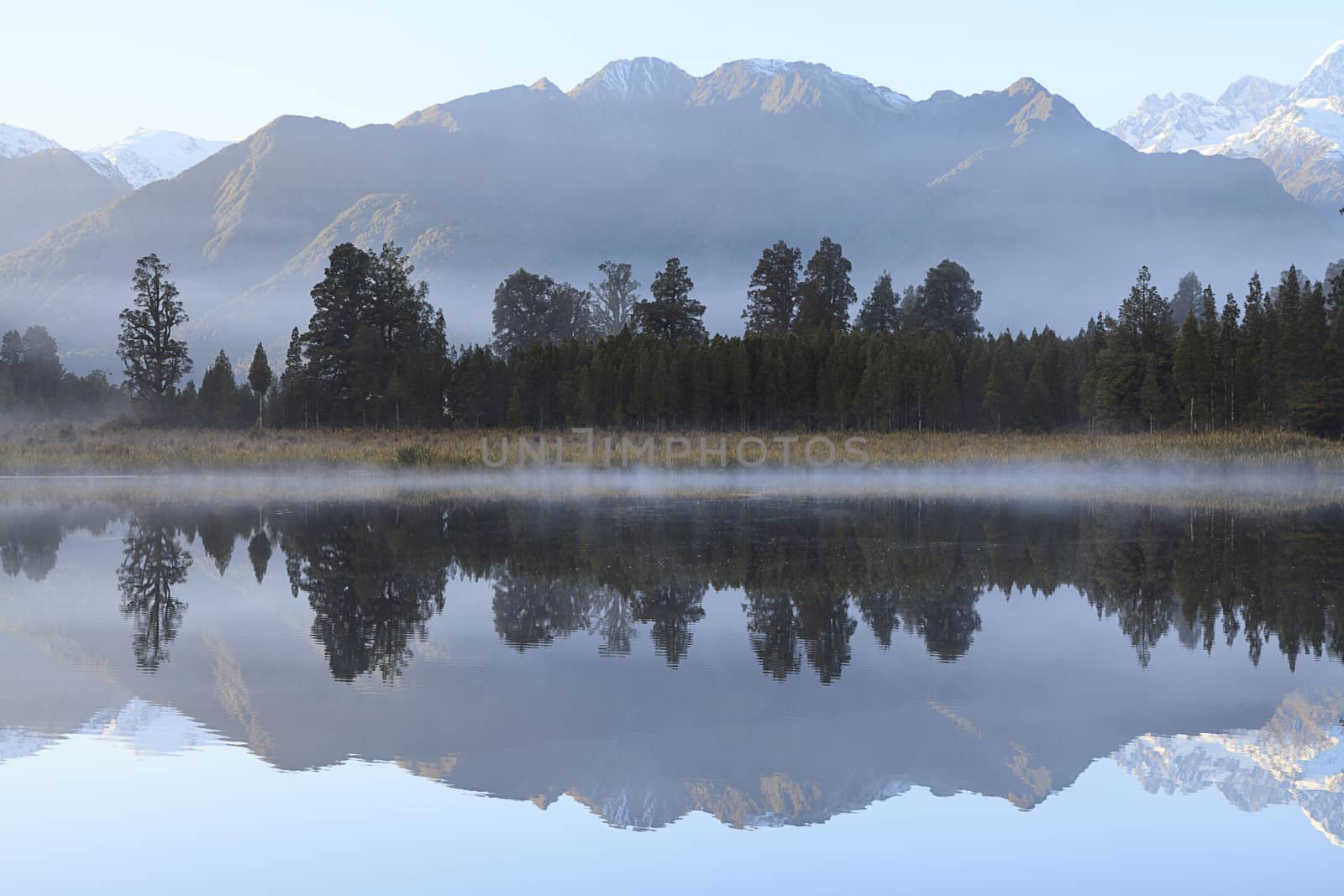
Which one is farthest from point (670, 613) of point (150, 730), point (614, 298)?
point (614, 298)

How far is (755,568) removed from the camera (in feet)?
68.0

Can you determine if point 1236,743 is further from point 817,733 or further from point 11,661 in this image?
point 11,661

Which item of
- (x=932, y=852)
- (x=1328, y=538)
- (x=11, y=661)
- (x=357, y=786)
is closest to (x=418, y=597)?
(x=11, y=661)

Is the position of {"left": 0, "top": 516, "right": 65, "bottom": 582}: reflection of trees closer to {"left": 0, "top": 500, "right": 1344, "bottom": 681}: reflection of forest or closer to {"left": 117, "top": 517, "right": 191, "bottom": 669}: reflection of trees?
{"left": 0, "top": 500, "right": 1344, "bottom": 681}: reflection of forest

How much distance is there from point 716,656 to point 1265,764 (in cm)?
566

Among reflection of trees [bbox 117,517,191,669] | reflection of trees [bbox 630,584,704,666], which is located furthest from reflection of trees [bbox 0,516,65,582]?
reflection of trees [bbox 630,584,704,666]

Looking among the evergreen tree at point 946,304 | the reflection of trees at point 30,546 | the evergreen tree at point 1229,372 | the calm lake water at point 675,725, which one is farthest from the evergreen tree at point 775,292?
the calm lake water at point 675,725

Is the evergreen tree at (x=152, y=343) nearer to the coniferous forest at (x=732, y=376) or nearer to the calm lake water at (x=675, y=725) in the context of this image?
the coniferous forest at (x=732, y=376)

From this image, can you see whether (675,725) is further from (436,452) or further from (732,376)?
(732,376)

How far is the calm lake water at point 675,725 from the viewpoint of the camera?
8.19 metres

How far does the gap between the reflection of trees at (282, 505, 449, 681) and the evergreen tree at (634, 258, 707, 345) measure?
76.2 m

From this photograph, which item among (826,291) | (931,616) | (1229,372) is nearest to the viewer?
(931,616)

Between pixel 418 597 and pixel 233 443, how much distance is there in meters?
48.6

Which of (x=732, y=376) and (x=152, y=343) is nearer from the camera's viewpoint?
(x=732, y=376)
